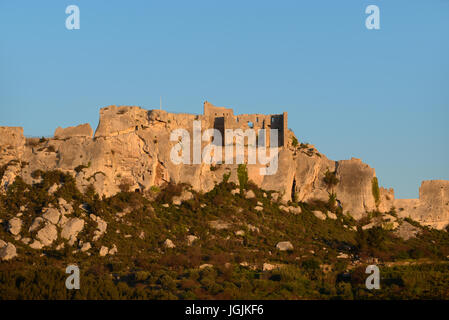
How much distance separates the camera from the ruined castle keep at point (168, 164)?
52.9m

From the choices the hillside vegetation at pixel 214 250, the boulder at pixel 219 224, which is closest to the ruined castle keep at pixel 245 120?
the hillside vegetation at pixel 214 250

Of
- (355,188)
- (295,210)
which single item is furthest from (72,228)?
(355,188)

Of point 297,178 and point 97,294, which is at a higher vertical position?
point 297,178

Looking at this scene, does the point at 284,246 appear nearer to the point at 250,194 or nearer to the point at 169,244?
the point at 250,194

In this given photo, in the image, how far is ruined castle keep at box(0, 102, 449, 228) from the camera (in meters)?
52.9

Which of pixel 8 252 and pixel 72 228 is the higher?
pixel 72 228

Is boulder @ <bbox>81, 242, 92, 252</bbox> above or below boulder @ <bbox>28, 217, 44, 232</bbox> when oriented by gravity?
below

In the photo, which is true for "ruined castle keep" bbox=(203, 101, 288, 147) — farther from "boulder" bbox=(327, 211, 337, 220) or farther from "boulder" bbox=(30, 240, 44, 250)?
"boulder" bbox=(30, 240, 44, 250)

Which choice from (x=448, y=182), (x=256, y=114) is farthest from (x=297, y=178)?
(x=448, y=182)

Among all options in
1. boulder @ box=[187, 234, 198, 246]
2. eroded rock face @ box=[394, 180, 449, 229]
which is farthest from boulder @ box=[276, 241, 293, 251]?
eroded rock face @ box=[394, 180, 449, 229]

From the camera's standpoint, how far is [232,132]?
6016 cm

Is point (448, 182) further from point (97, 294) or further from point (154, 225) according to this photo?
point (97, 294)

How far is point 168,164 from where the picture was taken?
183 ft
